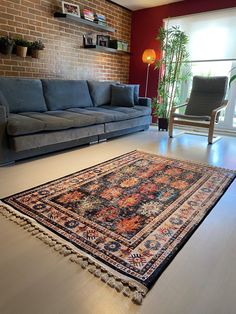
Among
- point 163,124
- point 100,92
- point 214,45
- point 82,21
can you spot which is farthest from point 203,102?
point 82,21

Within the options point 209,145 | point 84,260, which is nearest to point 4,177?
point 84,260

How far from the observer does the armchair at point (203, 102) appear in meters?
3.78

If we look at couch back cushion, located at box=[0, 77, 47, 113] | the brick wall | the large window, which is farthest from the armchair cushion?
couch back cushion, located at box=[0, 77, 47, 113]

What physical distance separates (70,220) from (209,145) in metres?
2.68

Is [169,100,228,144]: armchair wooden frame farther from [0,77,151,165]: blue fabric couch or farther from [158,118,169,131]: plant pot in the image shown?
[0,77,151,165]: blue fabric couch

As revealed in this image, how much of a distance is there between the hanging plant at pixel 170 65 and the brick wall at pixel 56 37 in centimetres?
99

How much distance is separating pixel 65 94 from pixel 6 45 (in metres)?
0.94

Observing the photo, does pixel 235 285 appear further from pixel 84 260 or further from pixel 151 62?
pixel 151 62

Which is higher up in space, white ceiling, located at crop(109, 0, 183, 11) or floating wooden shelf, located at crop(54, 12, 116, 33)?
white ceiling, located at crop(109, 0, 183, 11)

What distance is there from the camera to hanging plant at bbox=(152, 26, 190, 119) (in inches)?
168

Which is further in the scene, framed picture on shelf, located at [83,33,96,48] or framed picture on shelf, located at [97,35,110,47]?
framed picture on shelf, located at [97,35,110,47]

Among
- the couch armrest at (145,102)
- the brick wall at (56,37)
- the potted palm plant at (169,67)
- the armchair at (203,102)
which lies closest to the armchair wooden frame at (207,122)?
the armchair at (203,102)

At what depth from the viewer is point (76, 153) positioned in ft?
9.72

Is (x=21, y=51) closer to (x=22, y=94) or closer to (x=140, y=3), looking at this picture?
(x=22, y=94)
